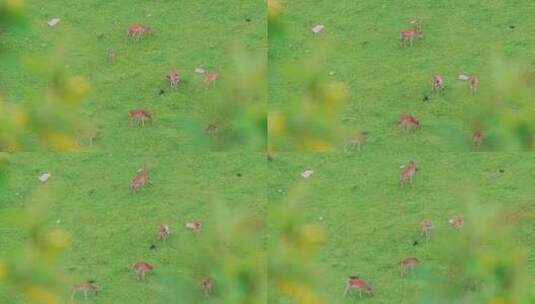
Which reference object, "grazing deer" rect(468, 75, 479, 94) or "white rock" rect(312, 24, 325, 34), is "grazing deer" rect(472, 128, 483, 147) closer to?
"grazing deer" rect(468, 75, 479, 94)

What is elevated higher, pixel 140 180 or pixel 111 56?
pixel 111 56

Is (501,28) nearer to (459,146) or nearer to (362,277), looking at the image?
(459,146)

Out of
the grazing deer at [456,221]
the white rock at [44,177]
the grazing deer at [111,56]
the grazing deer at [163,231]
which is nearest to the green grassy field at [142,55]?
the grazing deer at [111,56]

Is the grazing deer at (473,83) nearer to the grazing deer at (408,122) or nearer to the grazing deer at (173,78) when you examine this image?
the grazing deer at (408,122)

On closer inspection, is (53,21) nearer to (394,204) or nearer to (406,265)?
(394,204)

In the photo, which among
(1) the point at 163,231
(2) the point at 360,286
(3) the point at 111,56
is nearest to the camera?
(2) the point at 360,286

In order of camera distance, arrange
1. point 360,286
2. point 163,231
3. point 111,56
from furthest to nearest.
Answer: point 111,56
point 163,231
point 360,286

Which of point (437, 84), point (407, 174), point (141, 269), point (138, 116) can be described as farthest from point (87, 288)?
point (437, 84)
